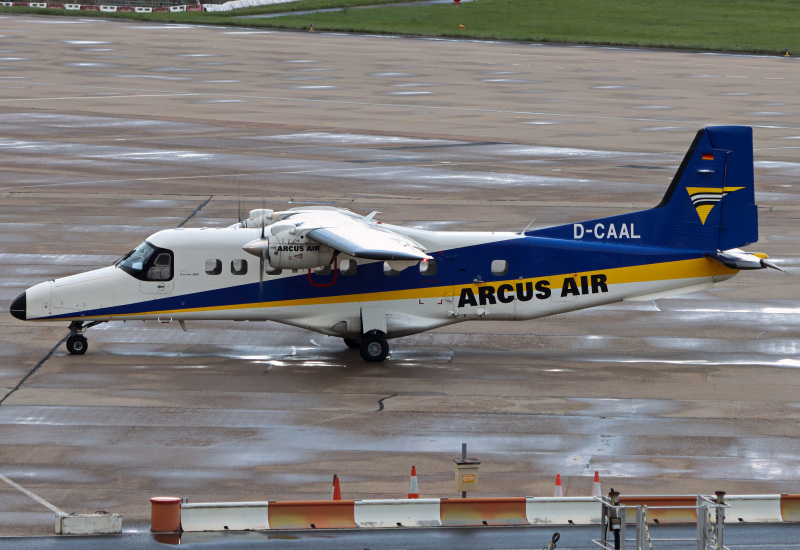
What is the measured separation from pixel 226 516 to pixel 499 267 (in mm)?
10635

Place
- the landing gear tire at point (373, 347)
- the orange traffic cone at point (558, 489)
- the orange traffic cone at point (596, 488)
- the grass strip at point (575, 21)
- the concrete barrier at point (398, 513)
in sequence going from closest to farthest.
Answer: the concrete barrier at point (398, 513)
the orange traffic cone at point (596, 488)
the orange traffic cone at point (558, 489)
the landing gear tire at point (373, 347)
the grass strip at point (575, 21)

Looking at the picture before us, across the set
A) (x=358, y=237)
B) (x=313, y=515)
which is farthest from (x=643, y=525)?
(x=358, y=237)

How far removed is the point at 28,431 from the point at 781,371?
15.1 metres

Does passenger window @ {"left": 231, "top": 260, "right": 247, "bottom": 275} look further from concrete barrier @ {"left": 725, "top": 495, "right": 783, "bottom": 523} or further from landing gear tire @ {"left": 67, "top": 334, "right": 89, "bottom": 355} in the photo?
concrete barrier @ {"left": 725, "top": 495, "right": 783, "bottom": 523}

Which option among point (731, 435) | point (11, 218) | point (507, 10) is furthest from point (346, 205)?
point (507, 10)

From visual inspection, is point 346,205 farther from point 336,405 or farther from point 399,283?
point 336,405

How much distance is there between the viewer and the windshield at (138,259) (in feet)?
85.7

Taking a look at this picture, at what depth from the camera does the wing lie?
23156 millimetres

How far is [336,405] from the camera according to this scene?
2327 centimetres

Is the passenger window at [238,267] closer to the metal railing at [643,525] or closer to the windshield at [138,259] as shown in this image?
the windshield at [138,259]

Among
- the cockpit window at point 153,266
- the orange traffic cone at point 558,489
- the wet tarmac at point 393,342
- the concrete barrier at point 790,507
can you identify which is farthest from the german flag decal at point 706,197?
the cockpit window at point 153,266

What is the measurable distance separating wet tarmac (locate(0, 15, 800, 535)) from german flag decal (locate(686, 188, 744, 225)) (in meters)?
3.19

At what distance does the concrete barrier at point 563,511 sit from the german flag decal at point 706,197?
10553mm

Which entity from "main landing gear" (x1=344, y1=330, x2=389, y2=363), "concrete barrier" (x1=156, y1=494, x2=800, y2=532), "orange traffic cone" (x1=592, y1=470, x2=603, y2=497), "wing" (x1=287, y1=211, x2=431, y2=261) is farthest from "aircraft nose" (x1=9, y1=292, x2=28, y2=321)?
"orange traffic cone" (x1=592, y1=470, x2=603, y2=497)
